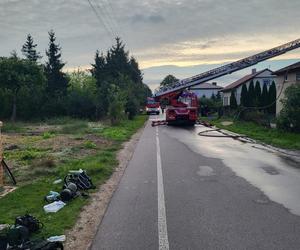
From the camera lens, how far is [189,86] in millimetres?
41406

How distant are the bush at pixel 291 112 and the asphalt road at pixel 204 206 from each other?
879cm

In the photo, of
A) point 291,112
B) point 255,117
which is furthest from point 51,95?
point 291,112

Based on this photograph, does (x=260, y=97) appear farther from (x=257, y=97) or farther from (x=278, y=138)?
(x=278, y=138)

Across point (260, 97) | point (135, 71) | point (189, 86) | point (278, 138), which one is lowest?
point (278, 138)

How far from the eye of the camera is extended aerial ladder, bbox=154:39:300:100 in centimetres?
3888

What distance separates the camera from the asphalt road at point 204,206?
6.14 m

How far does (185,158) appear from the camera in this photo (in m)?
15.3

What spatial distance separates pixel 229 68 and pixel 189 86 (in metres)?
4.03

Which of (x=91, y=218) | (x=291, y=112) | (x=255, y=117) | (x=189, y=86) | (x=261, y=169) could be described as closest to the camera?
(x=91, y=218)

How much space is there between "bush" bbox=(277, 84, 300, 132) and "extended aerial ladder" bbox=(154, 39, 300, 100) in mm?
16459

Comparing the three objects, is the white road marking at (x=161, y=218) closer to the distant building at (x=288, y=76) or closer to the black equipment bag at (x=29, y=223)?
the black equipment bag at (x=29, y=223)

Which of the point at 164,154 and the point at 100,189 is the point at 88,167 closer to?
the point at 100,189

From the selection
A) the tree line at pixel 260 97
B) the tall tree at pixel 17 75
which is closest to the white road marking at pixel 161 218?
the tall tree at pixel 17 75

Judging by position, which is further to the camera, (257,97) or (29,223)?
(257,97)
